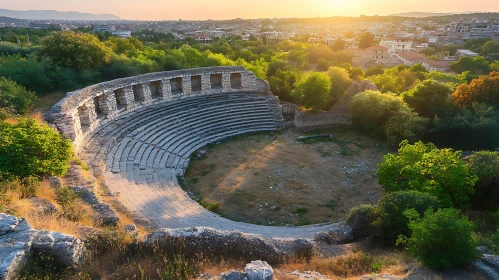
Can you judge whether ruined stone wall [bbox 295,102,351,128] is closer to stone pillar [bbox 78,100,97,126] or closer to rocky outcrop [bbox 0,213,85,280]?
stone pillar [bbox 78,100,97,126]

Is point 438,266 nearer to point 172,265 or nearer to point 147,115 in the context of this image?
point 172,265

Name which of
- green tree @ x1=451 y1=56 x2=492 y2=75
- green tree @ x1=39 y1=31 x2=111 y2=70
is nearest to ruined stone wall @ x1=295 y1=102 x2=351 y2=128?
green tree @ x1=39 y1=31 x2=111 y2=70

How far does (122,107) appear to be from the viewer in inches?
729

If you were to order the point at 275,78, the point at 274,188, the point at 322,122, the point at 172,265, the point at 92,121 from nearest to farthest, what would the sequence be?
the point at 172,265 < the point at 274,188 < the point at 92,121 < the point at 322,122 < the point at 275,78

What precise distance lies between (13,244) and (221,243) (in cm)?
374

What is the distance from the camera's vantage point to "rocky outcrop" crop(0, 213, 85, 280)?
17.0 ft

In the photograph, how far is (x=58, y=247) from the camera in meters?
5.53

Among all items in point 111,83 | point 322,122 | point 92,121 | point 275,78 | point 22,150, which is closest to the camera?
point 22,150

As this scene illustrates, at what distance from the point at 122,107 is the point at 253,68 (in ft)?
41.4

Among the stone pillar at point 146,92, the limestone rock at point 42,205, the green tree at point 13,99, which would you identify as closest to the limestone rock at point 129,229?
the limestone rock at point 42,205

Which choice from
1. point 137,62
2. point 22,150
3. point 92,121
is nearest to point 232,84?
point 137,62

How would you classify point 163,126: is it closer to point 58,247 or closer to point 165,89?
point 165,89

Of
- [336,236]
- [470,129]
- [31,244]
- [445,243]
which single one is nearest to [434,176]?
[336,236]

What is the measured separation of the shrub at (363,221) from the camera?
880 cm
